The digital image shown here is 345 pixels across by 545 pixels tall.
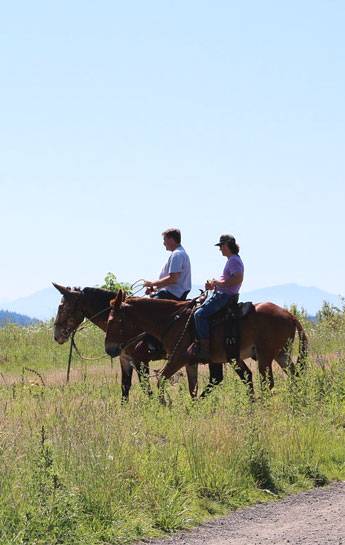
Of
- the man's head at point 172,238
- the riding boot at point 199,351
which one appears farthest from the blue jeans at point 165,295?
the riding boot at point 199,351

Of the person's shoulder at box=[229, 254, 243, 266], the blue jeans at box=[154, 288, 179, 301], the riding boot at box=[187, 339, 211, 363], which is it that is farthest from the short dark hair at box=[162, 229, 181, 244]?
the riding boot at box=[187, 339, 211, 363]

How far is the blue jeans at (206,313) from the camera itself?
41.8 ft

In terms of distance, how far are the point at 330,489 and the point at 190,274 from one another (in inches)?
222

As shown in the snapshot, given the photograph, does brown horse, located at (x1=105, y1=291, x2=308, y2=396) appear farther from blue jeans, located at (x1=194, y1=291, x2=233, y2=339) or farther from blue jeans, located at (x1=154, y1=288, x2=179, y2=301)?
blue jeans, located at (x1=154, y1=288, x2=179, y2=301)

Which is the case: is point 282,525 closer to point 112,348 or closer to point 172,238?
point 112,348

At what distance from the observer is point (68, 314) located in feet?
48.2

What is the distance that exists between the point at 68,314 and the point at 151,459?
6.73 metres

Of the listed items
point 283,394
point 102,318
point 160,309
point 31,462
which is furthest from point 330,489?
point 102,318

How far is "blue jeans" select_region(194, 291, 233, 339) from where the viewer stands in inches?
501

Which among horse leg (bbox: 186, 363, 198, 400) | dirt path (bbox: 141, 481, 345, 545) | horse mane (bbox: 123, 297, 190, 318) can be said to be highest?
horse mane (bbox: 123, 297, 190, 318)

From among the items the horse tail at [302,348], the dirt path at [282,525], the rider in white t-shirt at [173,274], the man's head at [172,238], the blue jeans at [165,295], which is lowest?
the dirt path at [282,525]

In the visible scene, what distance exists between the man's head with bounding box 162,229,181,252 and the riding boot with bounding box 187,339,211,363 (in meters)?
1.75

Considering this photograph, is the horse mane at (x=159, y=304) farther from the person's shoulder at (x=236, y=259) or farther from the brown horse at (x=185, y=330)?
the person's shoulder at (x=236, y=259)

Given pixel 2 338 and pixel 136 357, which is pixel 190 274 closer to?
pixel 136 357
